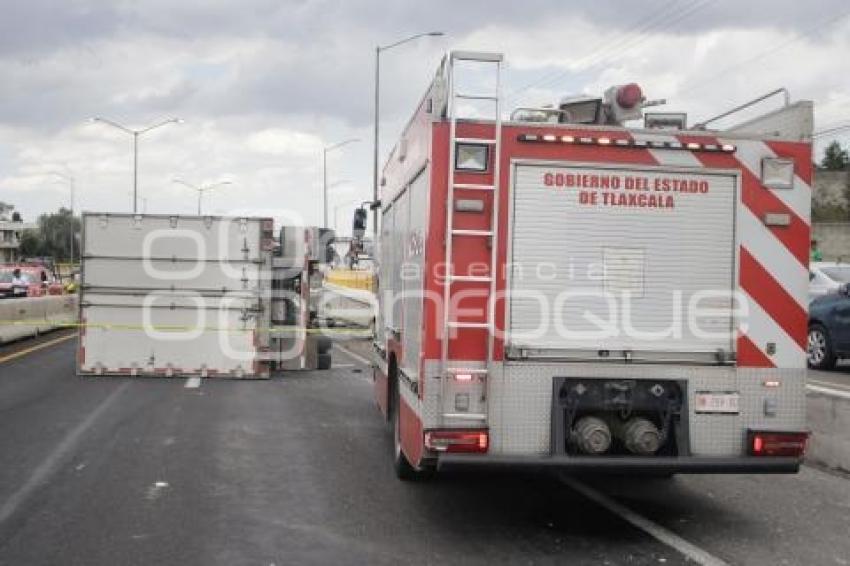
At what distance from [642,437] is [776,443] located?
87cm

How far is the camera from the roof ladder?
6207 mm

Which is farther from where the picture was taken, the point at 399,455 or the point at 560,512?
the point at 399,455

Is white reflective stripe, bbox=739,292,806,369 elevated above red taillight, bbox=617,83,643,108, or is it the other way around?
red taillight, bbox=617,83,643,108

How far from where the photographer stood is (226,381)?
619 inches

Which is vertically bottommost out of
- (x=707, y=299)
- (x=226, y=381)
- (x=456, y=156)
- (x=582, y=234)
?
(x=226, y=381)

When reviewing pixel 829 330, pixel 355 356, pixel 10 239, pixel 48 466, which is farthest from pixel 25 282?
pixel 10 239

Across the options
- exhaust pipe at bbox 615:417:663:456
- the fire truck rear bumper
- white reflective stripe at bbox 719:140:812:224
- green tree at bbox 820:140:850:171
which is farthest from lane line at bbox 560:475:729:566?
green tree at bbox 820:140:850:171

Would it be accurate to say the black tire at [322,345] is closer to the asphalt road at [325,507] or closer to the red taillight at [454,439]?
the asphalt road at [325,507]

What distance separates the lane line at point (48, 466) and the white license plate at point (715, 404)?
460cm

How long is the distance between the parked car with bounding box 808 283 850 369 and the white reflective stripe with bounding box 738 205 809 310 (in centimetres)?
889

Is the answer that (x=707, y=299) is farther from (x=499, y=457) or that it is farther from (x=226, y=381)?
(x=226, y=381)

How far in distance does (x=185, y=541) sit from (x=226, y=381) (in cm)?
958

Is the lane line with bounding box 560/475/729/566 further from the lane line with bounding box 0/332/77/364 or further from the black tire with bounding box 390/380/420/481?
the lane line with bounding box 0/332/77/364

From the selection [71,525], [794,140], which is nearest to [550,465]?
[794,140]
